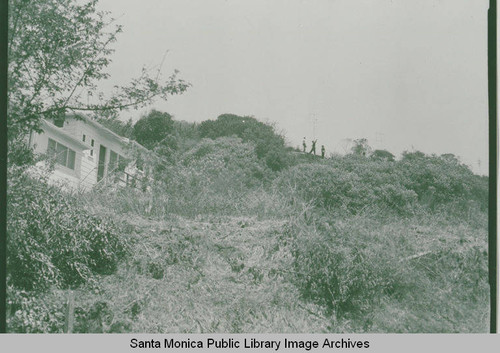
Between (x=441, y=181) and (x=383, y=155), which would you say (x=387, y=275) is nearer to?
(x=441, y=181)

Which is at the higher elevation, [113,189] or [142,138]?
[142,138]

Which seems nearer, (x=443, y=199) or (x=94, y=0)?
(x=94, y=0)

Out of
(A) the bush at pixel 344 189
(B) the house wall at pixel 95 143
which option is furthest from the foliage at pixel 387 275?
(B) the house wall at pixel 95 143

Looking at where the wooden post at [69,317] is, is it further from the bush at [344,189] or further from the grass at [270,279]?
the bush at [344,189]

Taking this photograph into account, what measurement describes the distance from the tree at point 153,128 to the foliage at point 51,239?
6.53 metres

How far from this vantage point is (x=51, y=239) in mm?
6293

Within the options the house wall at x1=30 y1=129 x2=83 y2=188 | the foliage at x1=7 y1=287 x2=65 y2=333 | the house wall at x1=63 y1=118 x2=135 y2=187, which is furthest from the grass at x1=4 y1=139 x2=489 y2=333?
the house wall at x1=63 y1=118 x2=135 y2=187

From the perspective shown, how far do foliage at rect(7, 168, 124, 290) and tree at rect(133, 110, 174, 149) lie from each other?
A: 6528mm

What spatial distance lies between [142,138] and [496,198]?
12.0 m

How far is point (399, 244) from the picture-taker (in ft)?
27.0

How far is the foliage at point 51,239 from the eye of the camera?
546cm

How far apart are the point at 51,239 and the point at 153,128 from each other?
8009 millimetres
